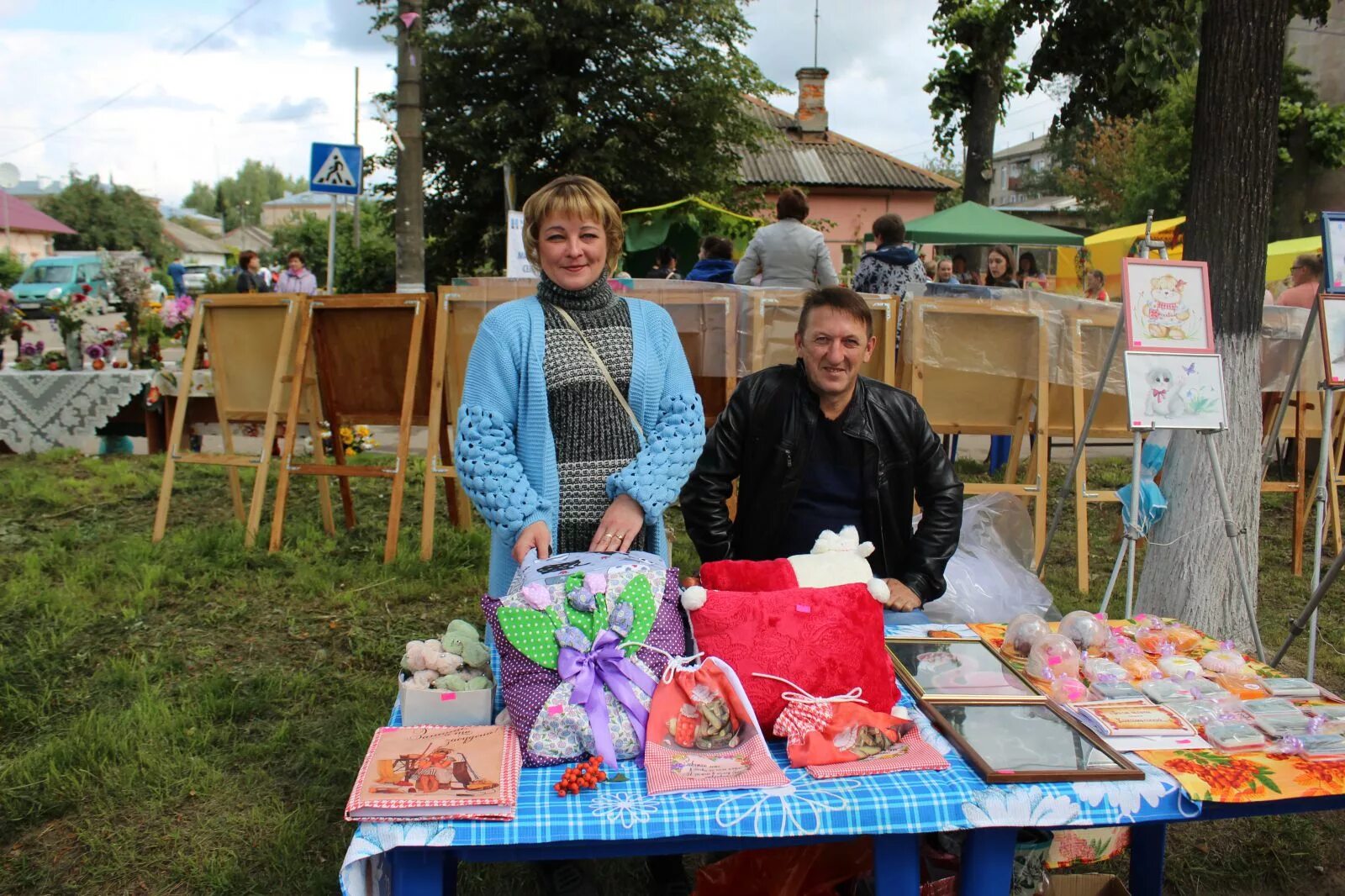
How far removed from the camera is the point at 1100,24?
13.1 feet

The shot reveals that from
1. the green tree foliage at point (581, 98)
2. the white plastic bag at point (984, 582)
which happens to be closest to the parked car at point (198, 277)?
the green tree foliage at point (581, 98)

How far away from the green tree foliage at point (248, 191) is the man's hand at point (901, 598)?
413 ft

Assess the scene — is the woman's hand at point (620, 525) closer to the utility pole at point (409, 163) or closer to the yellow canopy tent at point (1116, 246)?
the utility pole at point (409, 163)

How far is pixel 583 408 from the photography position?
2.27m

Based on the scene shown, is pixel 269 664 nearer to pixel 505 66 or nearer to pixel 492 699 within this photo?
pixel 492 699

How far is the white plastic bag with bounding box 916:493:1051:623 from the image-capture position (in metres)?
3.68

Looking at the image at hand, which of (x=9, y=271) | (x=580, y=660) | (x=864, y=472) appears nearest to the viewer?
(x=580, y=660)

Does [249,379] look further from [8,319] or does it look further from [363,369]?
[8,319]

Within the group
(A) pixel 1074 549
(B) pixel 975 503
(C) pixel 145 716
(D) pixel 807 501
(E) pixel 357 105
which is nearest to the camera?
(D) pixel 807 501

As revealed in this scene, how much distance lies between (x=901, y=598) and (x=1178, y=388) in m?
1.54

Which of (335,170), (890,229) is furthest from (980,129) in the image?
(335,170)

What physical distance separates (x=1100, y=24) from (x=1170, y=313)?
4.72 ft

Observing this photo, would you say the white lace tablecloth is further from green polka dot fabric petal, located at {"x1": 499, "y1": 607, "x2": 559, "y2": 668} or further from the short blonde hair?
green polka dot fabric petal, located at {"x1": 499, "y1": 607, "x2": 559, "y2": 668}

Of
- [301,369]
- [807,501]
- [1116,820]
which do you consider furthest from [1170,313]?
[301,369]
